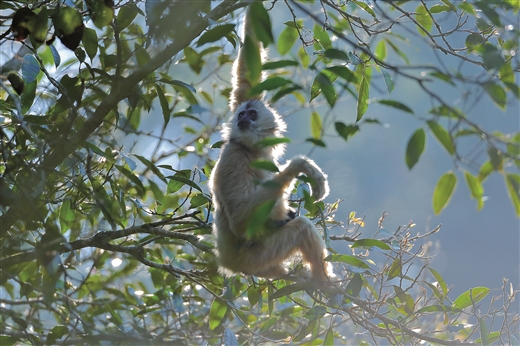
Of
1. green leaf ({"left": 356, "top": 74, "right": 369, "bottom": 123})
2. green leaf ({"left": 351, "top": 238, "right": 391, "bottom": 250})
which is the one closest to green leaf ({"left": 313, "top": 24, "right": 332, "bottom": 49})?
green leaf ({"left": 356, "top": 74, "right": 369, "bottom": 123})

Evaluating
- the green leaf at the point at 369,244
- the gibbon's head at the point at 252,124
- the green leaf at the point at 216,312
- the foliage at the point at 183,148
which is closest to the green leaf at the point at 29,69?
the foliage at the point at 183,148

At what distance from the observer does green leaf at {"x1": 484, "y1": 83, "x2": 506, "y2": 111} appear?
128 centimetres

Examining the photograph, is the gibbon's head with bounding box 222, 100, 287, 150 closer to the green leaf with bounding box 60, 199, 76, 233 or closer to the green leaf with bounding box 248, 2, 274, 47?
the green leaf with bounding box 60, 199, 76, 233

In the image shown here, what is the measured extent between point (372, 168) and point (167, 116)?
794 centimetres

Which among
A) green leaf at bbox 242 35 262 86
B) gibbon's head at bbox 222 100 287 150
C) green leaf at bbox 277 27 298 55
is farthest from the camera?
gibbon's head at bbox 222 100 287 150

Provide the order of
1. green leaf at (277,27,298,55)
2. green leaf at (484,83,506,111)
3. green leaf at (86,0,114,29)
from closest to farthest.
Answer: green leaf at (484,83,506,111) → green leaf at (86,0,114,29) → green leaf at (277,27,298,55)

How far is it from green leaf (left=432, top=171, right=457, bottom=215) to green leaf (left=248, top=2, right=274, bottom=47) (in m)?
0.60

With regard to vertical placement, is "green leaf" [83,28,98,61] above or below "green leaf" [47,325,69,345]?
above

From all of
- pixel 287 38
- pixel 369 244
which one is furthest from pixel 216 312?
pixel 287 38

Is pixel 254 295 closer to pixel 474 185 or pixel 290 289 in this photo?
pixel 290 289

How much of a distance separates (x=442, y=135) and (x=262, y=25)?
1.77 ft

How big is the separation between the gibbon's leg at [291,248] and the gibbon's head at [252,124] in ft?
2.28

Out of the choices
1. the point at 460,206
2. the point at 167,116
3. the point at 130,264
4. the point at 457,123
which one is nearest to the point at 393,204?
the point at 460,206

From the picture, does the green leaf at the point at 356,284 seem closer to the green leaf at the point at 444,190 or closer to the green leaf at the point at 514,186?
the green leaf at the point at 444,190
